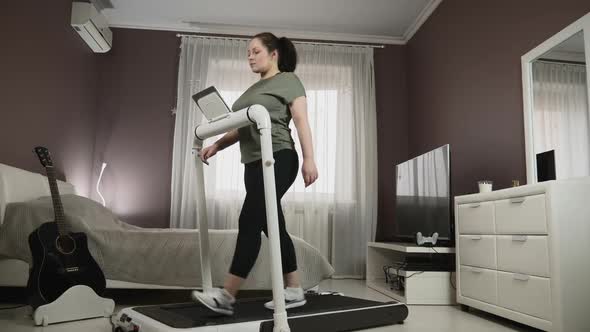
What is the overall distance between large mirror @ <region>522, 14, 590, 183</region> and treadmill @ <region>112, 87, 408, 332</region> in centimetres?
115

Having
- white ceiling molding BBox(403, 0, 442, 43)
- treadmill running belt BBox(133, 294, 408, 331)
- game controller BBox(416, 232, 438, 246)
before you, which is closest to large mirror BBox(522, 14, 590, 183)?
game controller BBox(416, 232, 438, 246)

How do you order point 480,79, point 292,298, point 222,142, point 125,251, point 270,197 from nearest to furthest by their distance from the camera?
point 270,197 < point 292,298 < point 222,142 < point 125,251 < point 480,79

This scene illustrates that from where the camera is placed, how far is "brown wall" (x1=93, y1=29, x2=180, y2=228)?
4.46m

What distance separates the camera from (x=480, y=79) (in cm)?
335

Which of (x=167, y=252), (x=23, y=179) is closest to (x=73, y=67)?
(x=23, y=179)

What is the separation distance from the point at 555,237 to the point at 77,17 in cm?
373

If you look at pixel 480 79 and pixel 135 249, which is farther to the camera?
pixel 480 79

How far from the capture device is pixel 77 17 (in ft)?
12.3

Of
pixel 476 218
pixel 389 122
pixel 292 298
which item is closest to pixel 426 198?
pixel 476 218

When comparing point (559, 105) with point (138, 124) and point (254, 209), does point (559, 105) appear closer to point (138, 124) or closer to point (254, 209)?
point (254, 209)

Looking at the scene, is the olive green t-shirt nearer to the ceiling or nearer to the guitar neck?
the guitar neck

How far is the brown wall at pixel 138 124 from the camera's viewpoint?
175 inches

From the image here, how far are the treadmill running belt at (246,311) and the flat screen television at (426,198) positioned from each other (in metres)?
1.15

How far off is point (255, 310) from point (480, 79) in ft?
7.98
